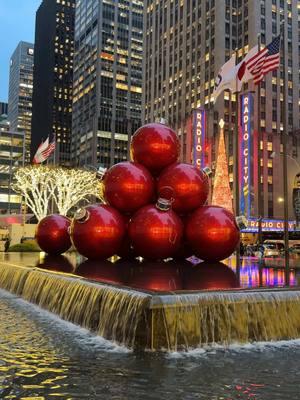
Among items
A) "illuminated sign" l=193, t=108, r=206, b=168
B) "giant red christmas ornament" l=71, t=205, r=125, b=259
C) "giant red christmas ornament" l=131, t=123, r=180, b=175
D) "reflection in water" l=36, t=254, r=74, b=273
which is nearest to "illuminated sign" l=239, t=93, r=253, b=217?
"illuminated sign" l=193, t=108, r=206, b=168

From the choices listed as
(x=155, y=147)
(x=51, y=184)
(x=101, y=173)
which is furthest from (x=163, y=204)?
(x=51, y=184)

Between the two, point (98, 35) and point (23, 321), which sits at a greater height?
point (98, 35)

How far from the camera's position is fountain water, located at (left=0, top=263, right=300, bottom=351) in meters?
7.49

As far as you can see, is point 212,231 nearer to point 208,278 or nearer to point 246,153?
point 208,278

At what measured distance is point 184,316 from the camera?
25.1 ft

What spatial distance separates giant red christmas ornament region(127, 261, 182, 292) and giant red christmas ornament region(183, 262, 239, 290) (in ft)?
0.74

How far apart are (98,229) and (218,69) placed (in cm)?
7865

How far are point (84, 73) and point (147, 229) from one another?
550 ft

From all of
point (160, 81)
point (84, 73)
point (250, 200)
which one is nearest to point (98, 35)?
point (84, 73)

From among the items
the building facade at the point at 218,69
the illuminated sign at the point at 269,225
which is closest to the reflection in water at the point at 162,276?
the illuminated sign at the point at 269,225

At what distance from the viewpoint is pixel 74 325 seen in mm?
9289

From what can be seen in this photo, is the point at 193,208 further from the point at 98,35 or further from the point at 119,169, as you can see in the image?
the point at 98,35

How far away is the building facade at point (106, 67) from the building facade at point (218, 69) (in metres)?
46.9

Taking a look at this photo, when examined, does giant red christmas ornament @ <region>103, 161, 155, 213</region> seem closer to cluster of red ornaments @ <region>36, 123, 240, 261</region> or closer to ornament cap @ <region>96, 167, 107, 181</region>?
cluster of red ornaments @ <region>36, 123, 240, 261</region>
